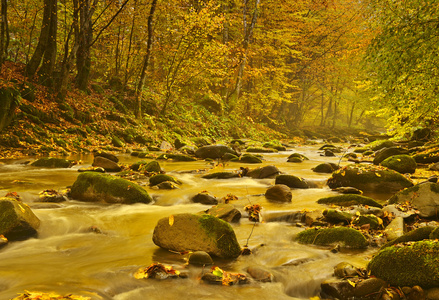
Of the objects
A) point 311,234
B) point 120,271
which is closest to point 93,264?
point 120,271

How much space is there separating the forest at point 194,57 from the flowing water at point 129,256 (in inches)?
163

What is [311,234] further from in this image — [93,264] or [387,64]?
[387,64]

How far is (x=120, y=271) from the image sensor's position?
3846 mm

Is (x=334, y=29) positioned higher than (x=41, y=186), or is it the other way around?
(x=334, y=29)

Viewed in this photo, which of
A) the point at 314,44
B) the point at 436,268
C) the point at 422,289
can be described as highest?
the point at 314,44

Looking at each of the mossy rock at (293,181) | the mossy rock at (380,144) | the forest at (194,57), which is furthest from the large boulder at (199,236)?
the mossy rock at (380,144)

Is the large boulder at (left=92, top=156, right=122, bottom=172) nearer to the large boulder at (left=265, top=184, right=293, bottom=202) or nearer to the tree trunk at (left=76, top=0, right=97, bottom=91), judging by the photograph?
the large boulder at (left=265, top=184, right=293, bottom=202)

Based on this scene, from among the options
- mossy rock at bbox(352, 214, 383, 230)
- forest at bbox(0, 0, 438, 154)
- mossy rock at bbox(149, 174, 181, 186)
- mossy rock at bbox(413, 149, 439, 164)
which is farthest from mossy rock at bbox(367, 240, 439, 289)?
mossy rock at bbox(413, 149, 439, 164)

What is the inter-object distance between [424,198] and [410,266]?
291cm

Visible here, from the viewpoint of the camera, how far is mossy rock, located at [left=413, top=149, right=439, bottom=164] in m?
10.6

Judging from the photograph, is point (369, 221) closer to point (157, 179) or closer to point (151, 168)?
point (157, 179)

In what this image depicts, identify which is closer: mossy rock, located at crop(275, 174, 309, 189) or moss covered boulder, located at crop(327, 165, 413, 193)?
moss covered boulder, located at crop(327, 165, 413, 193)

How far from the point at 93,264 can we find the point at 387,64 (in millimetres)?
7525

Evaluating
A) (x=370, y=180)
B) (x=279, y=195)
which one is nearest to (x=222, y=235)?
(x=279, y=195)
